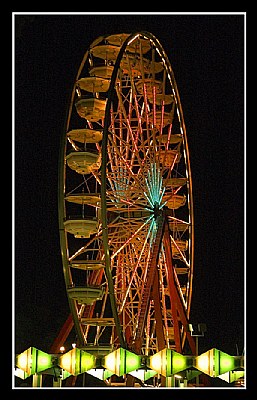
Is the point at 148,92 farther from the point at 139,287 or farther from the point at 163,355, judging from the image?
the point at 163,355

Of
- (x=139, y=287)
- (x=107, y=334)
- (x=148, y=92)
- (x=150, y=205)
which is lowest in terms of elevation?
(x=107, y=334)

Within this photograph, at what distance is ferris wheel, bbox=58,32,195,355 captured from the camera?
23.4 meters

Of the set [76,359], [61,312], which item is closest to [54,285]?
[61,312]

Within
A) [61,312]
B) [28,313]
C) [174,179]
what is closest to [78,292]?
[174,179]

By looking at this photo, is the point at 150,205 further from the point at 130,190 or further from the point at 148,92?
the point at 148,92

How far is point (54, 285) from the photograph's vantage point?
38.5m

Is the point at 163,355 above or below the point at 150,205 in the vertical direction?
below

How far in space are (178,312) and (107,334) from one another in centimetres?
1497

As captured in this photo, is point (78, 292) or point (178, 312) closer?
point (78, 292)

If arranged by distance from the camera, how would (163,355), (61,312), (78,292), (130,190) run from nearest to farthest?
(163,355), (78,292), (130,190), (61,312)

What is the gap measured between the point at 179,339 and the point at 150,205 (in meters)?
3.52

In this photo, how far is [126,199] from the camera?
2561 cm

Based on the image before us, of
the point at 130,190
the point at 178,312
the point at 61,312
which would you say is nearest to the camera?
the point at 130,190

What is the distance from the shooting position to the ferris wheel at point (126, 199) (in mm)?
23375
